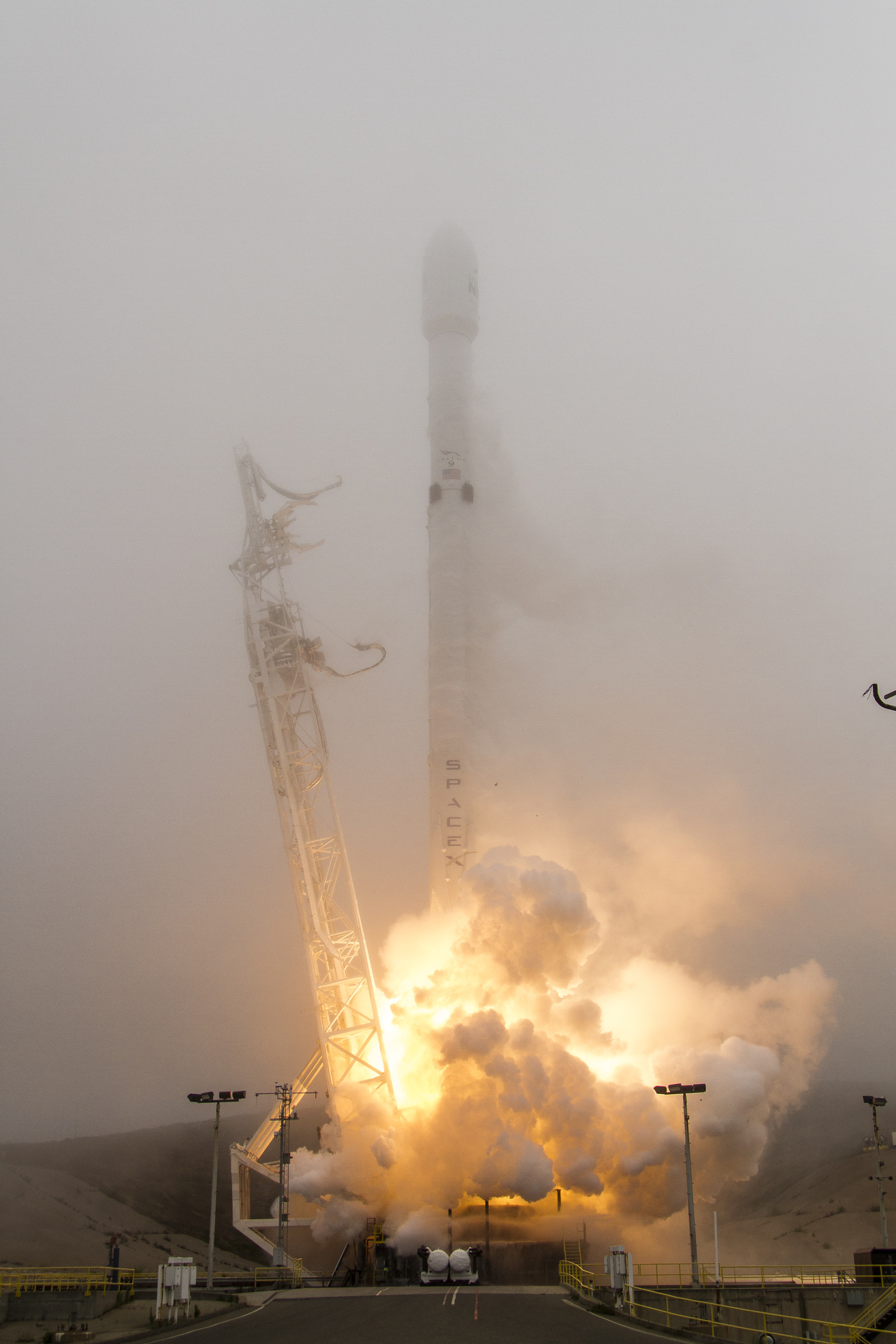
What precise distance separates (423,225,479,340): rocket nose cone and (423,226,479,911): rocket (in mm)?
41

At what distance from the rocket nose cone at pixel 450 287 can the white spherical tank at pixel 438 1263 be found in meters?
35.0

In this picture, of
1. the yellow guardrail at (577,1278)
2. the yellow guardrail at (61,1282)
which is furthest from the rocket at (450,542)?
the yellow guardrail at (61,1282)

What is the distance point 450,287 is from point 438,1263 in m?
37.4

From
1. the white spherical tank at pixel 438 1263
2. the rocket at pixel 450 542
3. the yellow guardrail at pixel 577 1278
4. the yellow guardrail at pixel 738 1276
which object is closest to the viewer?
the yellow guardrail at pixel 577 1278

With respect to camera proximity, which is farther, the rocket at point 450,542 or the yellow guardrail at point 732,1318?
the rocket at point 450,542

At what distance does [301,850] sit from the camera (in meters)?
42.0

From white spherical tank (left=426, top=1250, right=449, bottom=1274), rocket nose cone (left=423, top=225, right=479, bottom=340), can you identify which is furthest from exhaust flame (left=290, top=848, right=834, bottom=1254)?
rocket nose cone (left=423, top=225, right=479, bottom=340)

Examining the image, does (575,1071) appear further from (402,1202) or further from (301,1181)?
(301,1181)

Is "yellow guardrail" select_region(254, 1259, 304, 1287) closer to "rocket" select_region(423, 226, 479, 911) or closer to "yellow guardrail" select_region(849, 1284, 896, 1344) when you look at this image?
"rocket" select_region(423, 226, 479, 911)

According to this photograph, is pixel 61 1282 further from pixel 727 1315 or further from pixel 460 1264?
pixel 727 1315

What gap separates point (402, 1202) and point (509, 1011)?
7314 mm

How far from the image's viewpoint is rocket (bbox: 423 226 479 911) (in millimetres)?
41531

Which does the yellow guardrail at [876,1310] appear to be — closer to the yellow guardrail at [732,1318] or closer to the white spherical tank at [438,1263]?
the yellow guardrail at [732,1318]

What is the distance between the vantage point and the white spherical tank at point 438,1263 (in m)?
34.7
